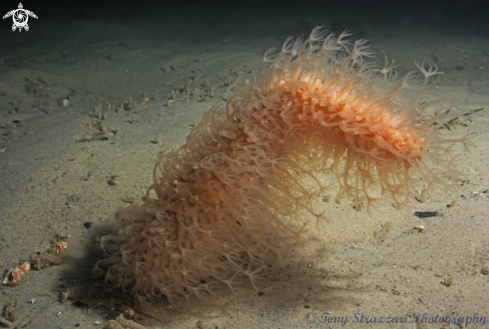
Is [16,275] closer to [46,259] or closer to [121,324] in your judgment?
[46,259]

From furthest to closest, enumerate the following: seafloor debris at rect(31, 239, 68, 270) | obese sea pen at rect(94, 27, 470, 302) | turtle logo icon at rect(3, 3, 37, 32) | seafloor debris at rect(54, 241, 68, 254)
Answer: turtle logo icon at rect(3, 3, 37, 32)
seafloor debris at rect(54, 241, 68, 254)
seafloor debris at rect(31, 239, 68, 270)
obese sea pen at rect(94, 27, 470, 302)

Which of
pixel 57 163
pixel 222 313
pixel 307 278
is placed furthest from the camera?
pixel 57 163

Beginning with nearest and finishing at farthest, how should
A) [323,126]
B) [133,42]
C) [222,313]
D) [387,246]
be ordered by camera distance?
[323,126] < [222,313] < [387,246] < [133,42]

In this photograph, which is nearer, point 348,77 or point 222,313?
point 348,77

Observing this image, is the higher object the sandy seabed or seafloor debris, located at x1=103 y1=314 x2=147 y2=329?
the sandy seabed

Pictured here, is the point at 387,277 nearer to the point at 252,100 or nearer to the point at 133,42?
the point at 252,100

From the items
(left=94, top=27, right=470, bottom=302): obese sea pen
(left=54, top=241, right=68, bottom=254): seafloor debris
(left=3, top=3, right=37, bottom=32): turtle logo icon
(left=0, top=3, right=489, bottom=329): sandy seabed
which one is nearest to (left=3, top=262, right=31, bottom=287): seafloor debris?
(left=0, top=3, right=489, bottom=329): sandy seabed

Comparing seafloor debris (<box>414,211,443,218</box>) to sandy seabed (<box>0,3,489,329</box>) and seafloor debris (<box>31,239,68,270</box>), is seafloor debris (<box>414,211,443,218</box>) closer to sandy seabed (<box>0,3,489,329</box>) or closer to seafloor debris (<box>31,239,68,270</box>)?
sandy seabed (<box>0,3,489,329</box>)

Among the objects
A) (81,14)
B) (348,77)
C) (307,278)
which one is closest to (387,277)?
(307,278)
